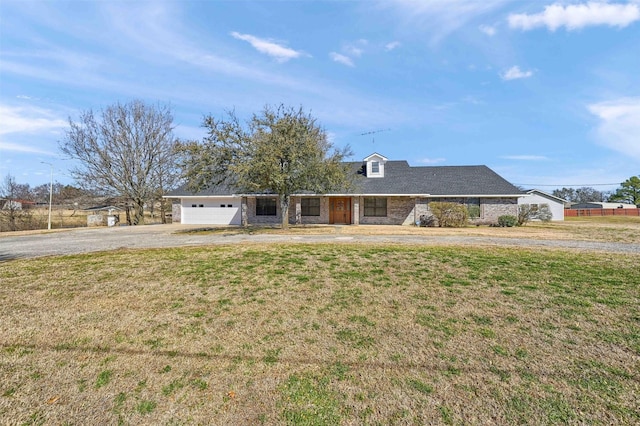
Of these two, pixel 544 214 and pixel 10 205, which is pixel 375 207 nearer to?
pixel 544 214

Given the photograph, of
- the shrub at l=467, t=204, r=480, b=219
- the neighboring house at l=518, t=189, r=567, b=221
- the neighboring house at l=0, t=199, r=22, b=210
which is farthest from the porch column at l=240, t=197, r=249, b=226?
the neighboring house at l=518, t=189, r=567, b=221

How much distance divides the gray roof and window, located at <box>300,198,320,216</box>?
2.90 m

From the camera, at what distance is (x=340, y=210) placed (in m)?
22.1

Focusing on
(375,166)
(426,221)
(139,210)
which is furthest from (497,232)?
(139,210)

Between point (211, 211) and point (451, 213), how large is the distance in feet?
55.2

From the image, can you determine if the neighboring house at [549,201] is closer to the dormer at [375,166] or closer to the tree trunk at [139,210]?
the dormer at [375,166]

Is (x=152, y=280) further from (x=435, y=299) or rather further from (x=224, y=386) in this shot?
(x=435, y=299)

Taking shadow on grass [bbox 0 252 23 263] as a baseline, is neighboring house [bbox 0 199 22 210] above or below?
above

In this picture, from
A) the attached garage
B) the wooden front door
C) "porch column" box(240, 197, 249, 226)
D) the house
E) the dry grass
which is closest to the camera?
the dry grass

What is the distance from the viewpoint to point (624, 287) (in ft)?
17.9

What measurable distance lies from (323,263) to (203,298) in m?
2.90

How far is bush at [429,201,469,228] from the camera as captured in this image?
18594 millimetres

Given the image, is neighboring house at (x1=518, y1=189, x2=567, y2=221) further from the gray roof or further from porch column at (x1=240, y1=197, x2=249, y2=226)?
porch column at (x1=240, y1=197, x2=249, y2=226)

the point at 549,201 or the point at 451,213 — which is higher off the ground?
the point at 549,201
